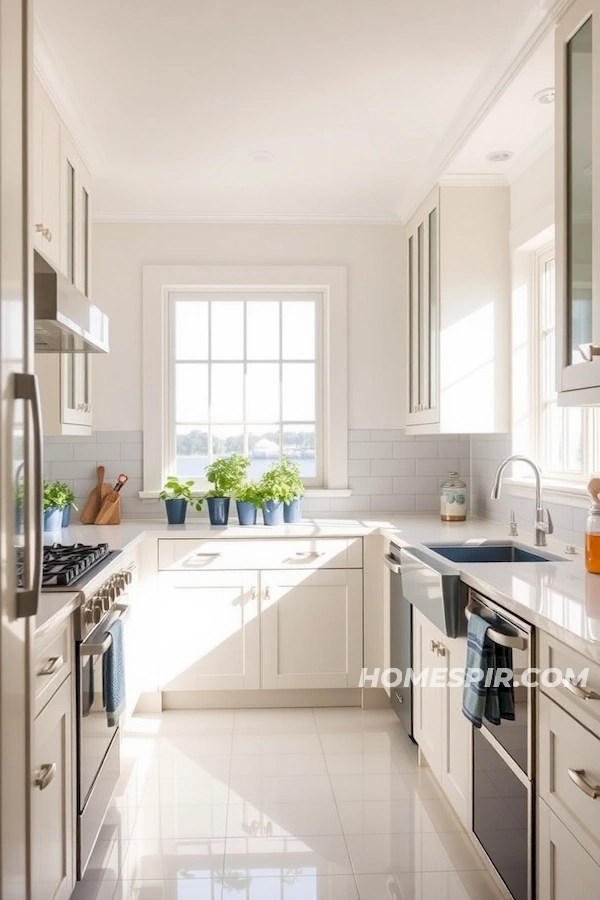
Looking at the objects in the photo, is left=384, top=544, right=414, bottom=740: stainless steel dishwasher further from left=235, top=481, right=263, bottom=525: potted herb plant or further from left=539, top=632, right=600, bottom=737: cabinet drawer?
left=539, top=632, right=600, bottom=737: cabinet drawer

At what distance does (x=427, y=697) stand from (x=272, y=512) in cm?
137

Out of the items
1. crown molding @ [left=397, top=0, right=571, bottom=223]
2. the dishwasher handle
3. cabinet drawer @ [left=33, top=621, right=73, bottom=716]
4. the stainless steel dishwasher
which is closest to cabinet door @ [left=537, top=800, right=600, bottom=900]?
cabinet drawer @ [left=33, top=621, right=73, bottom=716]

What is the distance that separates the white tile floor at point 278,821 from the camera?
91.4 inches

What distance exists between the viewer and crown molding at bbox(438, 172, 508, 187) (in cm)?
358

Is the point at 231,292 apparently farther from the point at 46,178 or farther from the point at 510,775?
the point at 510,775

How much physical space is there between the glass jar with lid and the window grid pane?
2.63 feet

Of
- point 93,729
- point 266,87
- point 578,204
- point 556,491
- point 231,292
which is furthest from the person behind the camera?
point 231,292

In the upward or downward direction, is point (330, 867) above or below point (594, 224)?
below

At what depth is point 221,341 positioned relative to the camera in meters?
4.44

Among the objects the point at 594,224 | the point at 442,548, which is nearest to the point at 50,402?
the point at 442,548

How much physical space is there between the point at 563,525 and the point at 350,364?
177cm

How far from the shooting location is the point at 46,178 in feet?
9.42

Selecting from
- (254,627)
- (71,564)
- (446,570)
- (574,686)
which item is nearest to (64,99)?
(71,564)

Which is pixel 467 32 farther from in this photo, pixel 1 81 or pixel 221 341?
pixel 221 341
